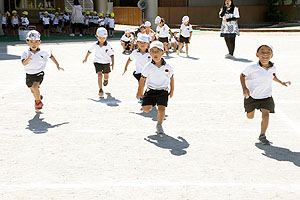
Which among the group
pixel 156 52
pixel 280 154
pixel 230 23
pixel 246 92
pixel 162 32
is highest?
pixel 230 23

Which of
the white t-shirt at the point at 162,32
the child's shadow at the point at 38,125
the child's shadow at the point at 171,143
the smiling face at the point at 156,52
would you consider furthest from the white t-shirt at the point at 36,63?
the white t-shirt at the point at 162,32

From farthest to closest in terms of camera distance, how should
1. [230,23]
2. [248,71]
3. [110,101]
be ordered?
[230,23] < [110,101] < [248,71]

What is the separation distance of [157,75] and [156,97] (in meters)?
0.35

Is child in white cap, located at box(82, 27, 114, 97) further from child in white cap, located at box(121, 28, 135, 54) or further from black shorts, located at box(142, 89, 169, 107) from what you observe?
child in white cap, located at box(121, 28, 135, 54)

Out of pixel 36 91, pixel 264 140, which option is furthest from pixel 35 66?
pixel 264 140

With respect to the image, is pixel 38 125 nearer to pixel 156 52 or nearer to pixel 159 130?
pixel 159 130

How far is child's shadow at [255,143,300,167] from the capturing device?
19.8 feet

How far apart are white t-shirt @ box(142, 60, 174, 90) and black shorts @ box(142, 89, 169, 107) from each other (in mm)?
69

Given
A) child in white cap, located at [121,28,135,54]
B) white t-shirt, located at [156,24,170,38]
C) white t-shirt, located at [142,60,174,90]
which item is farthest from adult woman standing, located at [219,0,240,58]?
white t-shirt, located at [142,60,174,90]

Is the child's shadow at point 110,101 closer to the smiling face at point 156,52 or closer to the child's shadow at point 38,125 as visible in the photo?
the child's shadow at point 38,125

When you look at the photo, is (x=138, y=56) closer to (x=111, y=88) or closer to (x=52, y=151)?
(x=111, y=88)

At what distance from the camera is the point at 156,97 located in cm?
737

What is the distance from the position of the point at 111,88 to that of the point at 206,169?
19.5 ft

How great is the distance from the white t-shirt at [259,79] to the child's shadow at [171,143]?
1292 mm
